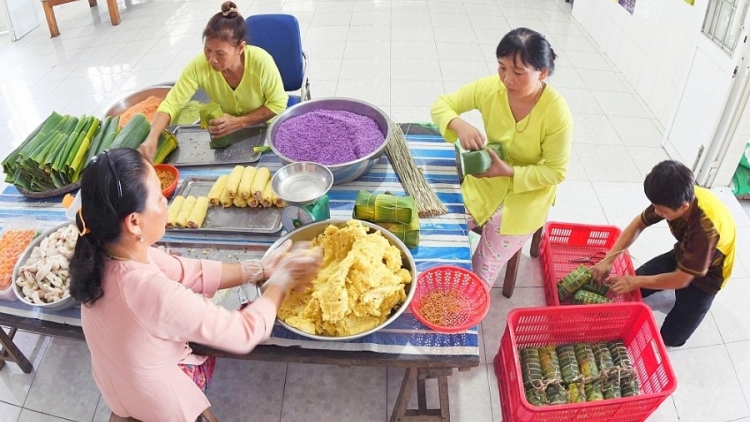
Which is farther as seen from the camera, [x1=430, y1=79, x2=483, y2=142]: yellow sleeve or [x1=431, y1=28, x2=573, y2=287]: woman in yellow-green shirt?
[x1=430, y1=79, x2=483, y2=142]: yellow sleeve

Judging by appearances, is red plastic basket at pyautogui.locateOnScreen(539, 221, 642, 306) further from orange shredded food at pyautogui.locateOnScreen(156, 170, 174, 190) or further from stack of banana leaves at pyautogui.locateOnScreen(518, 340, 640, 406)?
orange shredded food at pyautogui.locateOnScreen(156, 170, 174, 190)

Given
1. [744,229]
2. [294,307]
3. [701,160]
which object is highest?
[294,307]

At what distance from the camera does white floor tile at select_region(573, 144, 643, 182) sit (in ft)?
11.7

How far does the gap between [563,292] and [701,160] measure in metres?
1.73

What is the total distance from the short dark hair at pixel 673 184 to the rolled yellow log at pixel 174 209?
192 centimetres

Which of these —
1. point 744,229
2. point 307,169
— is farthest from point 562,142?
point 744,229

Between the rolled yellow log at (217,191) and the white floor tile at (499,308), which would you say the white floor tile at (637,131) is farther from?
the rolled yellow log at (217,191)

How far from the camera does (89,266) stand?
4.31 ft

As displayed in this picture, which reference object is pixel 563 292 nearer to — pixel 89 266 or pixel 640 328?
pixel 640 328

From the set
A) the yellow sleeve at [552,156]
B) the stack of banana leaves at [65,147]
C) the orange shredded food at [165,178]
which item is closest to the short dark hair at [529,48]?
the yellow sleeve at [552,156]

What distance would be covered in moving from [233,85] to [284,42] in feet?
2.22

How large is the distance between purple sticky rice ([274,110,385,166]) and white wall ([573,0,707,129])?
2.67 m

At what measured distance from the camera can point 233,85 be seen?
2660mm

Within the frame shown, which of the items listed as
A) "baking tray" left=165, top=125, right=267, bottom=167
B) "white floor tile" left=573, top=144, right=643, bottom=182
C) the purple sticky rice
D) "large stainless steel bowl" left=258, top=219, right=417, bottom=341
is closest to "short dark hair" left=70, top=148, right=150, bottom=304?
"large stainless steel bowl" left=258, top=219, right=417, bottom=341
